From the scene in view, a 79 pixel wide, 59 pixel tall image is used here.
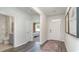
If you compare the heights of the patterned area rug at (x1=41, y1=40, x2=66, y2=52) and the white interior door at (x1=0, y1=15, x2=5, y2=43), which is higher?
the white interior door at (x1=0, y1=15, x2=5, y2=43)

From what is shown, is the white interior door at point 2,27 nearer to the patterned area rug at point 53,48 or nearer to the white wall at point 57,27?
the patterned area rug at point 53,48

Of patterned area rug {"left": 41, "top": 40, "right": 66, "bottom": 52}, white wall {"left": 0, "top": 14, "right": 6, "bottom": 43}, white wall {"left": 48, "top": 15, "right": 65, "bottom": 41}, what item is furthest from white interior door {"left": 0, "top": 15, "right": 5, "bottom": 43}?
white wall {"left": 48, "top": 15, "right": 65, "bottom": 41}

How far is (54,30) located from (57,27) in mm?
348

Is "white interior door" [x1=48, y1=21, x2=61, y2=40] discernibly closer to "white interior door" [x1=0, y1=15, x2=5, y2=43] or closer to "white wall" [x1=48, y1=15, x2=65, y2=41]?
"white wall" [x1=48, y1=15, x2=65, y2=41]

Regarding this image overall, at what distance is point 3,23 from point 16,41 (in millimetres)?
2365

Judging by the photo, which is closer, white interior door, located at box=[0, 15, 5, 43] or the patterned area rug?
the patterned area rug

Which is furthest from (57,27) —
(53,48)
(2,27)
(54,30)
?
(2,27)

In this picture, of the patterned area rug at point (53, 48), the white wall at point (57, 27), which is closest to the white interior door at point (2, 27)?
the patterned area rug at point (53, 48)

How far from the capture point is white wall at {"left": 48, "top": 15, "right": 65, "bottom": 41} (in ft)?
21.4

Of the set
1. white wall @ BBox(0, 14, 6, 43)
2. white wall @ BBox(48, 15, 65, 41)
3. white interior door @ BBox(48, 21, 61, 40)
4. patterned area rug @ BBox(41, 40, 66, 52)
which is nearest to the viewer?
patterned area rug @ BBox(41, 40, 66, 52)

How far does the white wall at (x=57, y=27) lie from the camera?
21.4 ft

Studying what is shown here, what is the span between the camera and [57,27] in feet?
22.4
